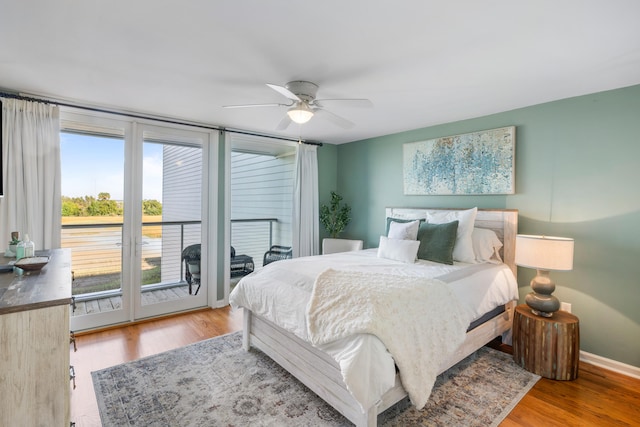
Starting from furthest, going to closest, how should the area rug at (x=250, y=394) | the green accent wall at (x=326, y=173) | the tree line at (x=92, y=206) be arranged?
1. the green accent wall at (x=326, y=173)
2. the tree line at (x=92, y=206)
3. the area rug at (x=250, y=394)

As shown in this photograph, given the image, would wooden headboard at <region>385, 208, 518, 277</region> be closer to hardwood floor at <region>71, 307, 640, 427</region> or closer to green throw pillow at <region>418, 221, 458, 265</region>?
green throw pillow at <region>418, 221, 458, 265</region>

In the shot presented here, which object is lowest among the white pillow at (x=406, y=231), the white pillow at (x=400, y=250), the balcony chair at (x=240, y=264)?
the balcony chair at (x=240, y=264)

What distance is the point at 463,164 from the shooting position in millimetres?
3576

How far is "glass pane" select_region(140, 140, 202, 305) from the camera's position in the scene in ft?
11.9

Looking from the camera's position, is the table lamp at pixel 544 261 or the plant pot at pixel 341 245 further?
the plant pot at pixel 341 245

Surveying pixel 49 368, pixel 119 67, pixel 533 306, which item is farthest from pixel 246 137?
pixel 533 306

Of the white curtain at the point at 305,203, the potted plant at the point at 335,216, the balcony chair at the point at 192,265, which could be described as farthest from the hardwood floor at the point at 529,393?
the potted plant at the point at 335,216

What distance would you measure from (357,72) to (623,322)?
304 centimetres

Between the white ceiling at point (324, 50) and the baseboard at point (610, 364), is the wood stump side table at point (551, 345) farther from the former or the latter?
the white ceiling at point (324, 50)

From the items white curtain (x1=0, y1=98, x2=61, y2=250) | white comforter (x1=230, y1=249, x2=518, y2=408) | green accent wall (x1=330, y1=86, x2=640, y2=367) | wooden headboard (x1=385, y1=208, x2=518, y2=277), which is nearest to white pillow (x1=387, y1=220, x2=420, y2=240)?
white comforter (x1=230, y1=249, x2=518, y2=408)

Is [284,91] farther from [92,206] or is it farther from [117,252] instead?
[117,252]

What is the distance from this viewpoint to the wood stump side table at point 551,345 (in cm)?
241

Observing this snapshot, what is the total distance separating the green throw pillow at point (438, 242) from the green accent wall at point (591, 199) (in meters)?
0.73

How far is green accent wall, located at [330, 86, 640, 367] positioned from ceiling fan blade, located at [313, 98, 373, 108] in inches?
68.9
